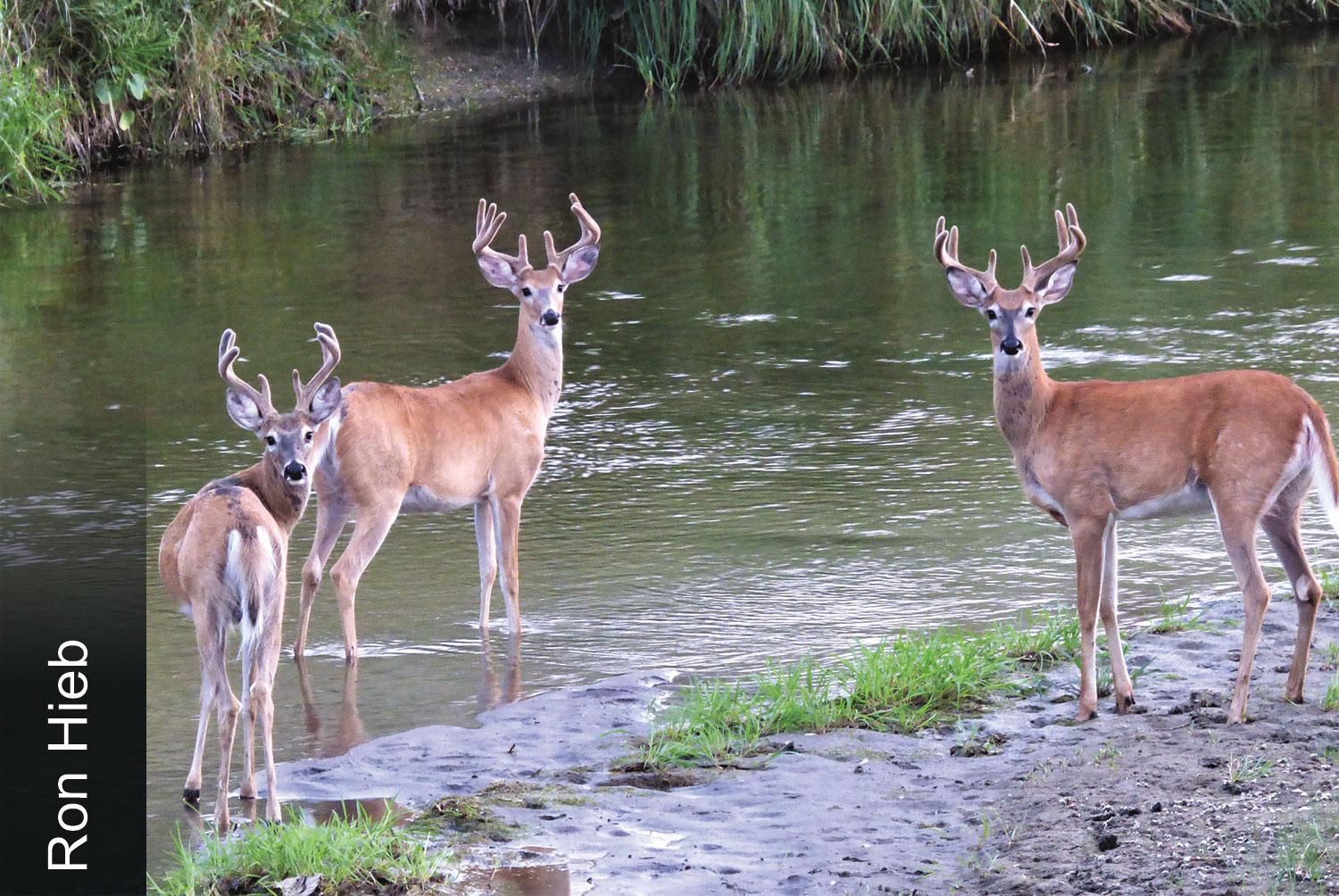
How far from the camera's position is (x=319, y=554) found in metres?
7.31

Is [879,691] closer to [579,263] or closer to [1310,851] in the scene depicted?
→ [1310,851]

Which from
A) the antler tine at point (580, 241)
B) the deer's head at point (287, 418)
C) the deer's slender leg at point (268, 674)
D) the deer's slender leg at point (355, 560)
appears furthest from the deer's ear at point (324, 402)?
the antler tine at point (580, 241)

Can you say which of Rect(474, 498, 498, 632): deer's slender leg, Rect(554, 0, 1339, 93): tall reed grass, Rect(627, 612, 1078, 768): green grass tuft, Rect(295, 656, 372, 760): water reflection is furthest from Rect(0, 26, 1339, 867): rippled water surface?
Rect(554, 0, 1339, 93): tall reed grass

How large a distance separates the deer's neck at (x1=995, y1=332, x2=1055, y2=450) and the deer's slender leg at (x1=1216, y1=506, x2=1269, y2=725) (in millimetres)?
791

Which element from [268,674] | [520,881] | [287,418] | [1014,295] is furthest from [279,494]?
[1014,295]

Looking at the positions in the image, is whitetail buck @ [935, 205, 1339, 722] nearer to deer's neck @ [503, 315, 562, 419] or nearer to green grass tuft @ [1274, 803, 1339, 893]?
green grass tuft @ [1274, 803, 1339, 893]

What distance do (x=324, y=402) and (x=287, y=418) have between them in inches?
5.5

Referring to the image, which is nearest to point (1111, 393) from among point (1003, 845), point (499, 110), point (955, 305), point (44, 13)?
point (1003, 845)

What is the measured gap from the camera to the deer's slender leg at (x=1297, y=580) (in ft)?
19.5

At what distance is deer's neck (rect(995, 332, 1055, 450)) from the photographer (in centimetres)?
648

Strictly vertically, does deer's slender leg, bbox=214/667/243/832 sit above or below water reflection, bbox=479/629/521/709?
above

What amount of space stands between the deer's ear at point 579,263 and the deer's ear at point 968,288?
216 cm

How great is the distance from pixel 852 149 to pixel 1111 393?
12.2m

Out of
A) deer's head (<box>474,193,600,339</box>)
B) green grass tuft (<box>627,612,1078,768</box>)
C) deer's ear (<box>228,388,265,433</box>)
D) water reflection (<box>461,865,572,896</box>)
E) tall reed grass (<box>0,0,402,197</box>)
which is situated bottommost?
water reflection (<box>461,865,572,896</box>)
